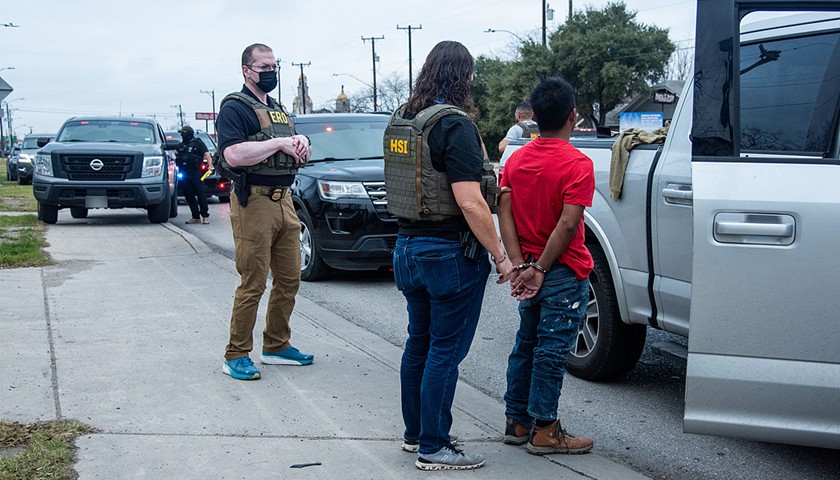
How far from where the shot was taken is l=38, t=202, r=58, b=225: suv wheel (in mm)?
14491

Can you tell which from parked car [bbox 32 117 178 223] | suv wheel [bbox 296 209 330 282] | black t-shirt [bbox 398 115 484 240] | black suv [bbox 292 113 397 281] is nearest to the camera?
black t-shirt [bbox 398 115 484 240]

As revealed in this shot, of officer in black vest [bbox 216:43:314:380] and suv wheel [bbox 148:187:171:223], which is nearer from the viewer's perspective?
officer in black vest [bbox 216:43:314:380]

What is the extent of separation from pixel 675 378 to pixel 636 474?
5.93 ft

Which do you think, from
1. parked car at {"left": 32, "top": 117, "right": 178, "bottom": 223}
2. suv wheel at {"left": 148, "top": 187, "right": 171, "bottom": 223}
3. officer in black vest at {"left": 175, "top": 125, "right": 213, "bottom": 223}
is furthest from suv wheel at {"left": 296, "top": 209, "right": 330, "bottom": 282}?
officer in black vest at {"left": 175, "top": 125, "right": 213, "bottom": 223}

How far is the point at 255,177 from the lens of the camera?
5105 millimetres

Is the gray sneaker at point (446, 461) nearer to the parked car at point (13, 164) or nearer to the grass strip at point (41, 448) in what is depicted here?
the grass strip at point (41, 448)

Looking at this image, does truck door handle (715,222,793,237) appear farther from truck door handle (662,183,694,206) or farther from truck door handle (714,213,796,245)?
truck door handle (662,183,694,206)

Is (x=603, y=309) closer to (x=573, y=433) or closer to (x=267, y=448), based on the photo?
(x=573, y=433)

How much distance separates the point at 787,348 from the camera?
312 cm

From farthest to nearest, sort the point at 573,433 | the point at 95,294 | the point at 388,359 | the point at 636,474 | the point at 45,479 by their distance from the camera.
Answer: the point at 95,294 → the point at 388,359 → the point at 573,433 → the point at 636,474 → the point at 45,479

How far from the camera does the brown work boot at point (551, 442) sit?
160 inches

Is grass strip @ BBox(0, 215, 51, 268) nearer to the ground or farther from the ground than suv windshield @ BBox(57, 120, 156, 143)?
nearer to the ground

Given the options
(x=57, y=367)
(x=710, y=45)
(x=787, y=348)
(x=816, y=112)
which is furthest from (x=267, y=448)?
(x=816, y=112)

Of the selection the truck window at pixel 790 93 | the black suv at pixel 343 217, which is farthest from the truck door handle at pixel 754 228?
the black suv at pixel 343 217
